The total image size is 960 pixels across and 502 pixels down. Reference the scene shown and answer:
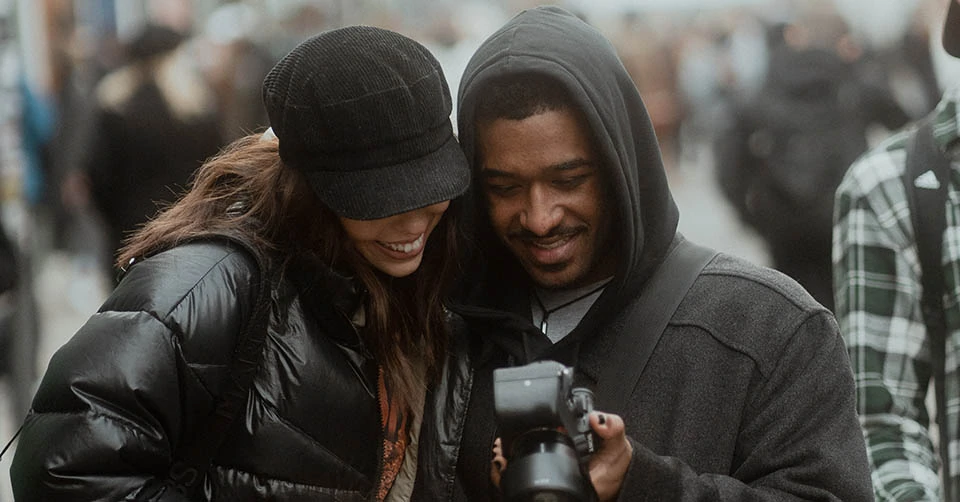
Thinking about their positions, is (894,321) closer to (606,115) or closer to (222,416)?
(606,115)

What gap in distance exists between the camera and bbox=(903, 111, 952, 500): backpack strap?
3312mm

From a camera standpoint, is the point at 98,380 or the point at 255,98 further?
the point at 255,98

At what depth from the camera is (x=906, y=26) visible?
11.4m

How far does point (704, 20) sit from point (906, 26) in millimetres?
8915

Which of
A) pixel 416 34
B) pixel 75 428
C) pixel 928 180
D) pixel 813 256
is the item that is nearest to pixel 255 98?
pixel 813 256

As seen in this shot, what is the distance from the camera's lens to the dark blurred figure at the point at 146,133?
23.4ft

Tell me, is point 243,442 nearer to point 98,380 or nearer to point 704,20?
point 98,380

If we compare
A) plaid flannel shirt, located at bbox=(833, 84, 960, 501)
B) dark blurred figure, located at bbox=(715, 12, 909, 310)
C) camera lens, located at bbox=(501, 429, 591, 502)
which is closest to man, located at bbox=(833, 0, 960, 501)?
plaid flannel shirt, located at bbox=(833, 84, 960, 501)

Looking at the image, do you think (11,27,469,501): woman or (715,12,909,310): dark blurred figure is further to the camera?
(715,12,909,310): dark blurred figure

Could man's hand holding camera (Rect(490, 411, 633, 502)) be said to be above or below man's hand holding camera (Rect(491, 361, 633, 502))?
below

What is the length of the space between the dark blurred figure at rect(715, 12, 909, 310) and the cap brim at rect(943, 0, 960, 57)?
3.81 meters

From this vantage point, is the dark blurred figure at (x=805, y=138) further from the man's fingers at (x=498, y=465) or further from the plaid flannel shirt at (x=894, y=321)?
the man's fingers at (x=498, y=465)

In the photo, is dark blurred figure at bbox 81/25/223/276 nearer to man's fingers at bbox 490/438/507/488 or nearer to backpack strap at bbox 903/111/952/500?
backpack strap at bbox 903/111/952/500

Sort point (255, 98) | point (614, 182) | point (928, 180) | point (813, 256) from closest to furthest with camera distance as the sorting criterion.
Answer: point (614, 182) < point (928, 180) < point (813, 256) < point (255, 98)
